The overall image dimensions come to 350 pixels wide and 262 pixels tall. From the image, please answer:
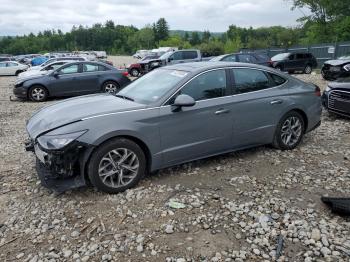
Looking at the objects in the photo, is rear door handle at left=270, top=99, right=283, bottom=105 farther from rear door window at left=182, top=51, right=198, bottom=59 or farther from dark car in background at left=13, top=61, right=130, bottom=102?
rear door window at left=182, top=51, right=198, bottom=59

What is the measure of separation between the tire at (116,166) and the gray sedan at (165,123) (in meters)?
0.01

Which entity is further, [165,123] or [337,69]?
[337,69]

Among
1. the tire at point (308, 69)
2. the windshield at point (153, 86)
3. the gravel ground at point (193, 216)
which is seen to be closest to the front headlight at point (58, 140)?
the gravel ground at point (193, 216)

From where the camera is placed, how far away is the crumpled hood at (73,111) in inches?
173

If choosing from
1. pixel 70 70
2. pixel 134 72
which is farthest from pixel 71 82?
pixel 134 72

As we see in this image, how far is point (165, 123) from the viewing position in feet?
15.1

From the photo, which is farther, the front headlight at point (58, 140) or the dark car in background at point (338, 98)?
the dark car in background at point (338, 98)

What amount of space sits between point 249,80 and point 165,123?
169cm

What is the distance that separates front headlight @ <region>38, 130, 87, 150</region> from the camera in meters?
4.04

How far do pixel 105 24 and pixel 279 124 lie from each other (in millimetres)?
153286

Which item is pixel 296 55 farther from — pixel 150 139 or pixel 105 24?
pixel 105 24

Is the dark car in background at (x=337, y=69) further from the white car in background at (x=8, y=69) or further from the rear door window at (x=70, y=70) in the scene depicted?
the white car in background at (x=8, y=69)

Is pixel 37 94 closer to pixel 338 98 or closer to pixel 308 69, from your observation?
pixel 338 98

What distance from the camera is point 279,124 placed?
19.0 ft
